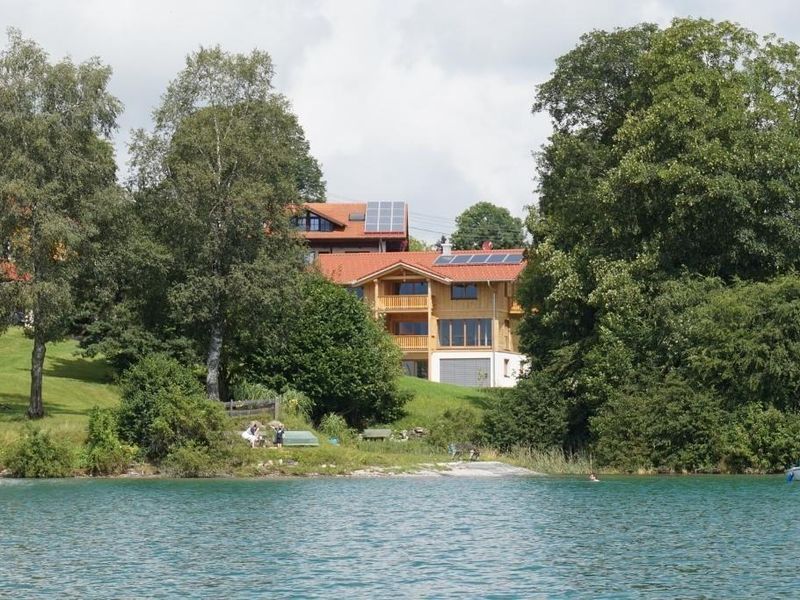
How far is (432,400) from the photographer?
7325cm

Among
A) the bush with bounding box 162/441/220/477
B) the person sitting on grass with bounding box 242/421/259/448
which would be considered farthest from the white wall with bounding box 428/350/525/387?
the bush with bounding box 162/441/220/477

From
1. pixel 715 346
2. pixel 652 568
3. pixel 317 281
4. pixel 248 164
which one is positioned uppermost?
pixel 248 164

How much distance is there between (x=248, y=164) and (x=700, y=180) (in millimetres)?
20280

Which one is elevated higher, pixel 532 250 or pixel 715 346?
pixel 532 250

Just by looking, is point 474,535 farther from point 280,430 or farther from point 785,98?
point 785,98

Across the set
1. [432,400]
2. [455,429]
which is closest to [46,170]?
[455,429]

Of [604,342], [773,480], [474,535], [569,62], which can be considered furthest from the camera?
[569,62]

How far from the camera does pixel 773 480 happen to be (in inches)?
1854

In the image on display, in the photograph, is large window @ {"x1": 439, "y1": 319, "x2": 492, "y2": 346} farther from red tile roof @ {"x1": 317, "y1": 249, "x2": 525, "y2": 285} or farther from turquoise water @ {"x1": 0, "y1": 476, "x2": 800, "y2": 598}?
turquoise water @ {"x1": 0, "y1": 476, "x2": 800, "y2": 598}

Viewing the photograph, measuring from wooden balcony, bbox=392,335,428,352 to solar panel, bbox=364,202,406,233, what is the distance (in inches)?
883

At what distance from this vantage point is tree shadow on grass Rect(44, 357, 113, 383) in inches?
2729

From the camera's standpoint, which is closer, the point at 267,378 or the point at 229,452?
the point at 229,452

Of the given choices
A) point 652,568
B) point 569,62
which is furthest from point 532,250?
point 652,568

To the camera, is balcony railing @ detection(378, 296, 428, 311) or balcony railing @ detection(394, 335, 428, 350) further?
balcony railing @ detection(394, 335, 428, 350)
